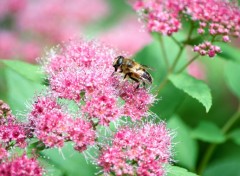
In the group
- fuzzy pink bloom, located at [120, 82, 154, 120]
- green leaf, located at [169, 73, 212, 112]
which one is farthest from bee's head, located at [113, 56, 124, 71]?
green leaf, located at [169, 73, 212, 112]

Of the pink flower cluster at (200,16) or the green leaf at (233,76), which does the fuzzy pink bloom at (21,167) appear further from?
the green leaf at (233,76)

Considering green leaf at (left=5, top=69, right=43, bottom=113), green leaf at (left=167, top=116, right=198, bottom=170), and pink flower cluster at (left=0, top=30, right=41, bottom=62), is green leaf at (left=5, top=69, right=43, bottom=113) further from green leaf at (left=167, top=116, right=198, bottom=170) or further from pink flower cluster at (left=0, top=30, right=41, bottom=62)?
green leaf at (left=167, top=116, right=198, bottom=170)

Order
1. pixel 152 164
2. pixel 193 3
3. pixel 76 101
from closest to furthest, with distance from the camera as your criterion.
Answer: pixel 152 164, pixel 76 101, pixel 193 3

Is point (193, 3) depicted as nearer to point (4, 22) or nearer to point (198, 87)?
point (198, 87)

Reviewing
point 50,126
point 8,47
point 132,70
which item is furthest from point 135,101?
point 8,47

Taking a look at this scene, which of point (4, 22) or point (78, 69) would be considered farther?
point (4, 22)

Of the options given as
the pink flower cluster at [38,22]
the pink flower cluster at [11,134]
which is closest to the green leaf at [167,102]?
the pink flower cluster at [11,134]

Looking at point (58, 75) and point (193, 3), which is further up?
point (193, 3)

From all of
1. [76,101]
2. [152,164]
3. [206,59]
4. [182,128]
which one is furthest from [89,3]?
[152,164]
